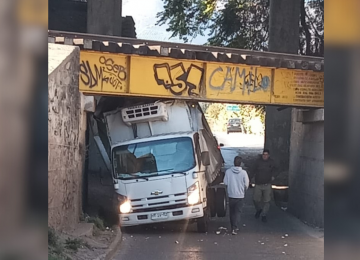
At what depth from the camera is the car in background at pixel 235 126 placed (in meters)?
62.1

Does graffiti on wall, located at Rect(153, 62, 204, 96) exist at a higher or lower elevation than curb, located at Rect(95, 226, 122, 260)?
higher

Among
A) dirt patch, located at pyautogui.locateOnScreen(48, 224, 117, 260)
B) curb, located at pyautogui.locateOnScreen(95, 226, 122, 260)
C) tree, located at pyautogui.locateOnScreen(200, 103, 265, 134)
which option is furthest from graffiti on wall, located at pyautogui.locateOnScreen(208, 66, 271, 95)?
tree, located at pyautogui.locateOnScreen(200, 103, 265, 134)

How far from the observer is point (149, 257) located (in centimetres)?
1035

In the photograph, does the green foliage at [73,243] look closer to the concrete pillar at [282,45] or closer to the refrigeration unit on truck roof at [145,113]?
the refrigeration unit on truck roof at [145,113]

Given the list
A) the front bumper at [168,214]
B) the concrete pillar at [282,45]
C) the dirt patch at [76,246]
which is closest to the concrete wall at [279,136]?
the concrete pillar at [282,45]

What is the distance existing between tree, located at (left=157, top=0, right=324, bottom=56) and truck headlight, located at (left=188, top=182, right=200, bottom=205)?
58.6ft

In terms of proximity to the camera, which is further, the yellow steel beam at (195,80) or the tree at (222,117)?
the tree at (222,117)

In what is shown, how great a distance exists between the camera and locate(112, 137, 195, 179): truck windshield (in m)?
12.6

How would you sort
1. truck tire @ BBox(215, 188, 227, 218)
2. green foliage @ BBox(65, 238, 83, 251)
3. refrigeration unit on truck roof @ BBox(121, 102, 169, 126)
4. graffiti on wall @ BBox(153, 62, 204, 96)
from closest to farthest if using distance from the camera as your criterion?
green foliage @ BBox(65, 238, 83, 251)
refrigeration unit on truck roof @ BBox(121, 102, 169, 126)
graffiti on wall @ BBox(153, 62, 204, 96)
truck tire @ BBox(215, 188, 227, 218)

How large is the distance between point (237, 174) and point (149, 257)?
338 cm

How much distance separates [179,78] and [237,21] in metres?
16.8

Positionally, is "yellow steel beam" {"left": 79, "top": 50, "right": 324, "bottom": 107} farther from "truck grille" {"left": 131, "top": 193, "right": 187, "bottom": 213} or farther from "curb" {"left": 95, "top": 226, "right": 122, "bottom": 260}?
"curb" {"left": 95, "top": 226, "right": 122, "bottom": 260}

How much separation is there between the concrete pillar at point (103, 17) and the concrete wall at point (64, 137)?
38.5 feet
